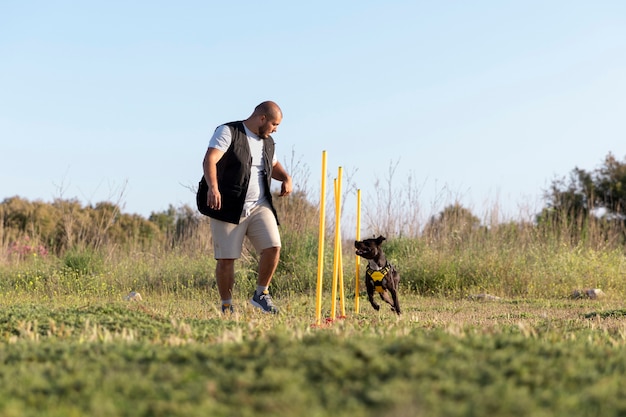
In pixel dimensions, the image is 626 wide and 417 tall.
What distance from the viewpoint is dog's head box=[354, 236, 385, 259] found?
8336 mm

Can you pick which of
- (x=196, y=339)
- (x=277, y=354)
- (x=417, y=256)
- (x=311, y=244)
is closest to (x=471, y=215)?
(x=417, y=256)

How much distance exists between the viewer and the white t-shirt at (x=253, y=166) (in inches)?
298

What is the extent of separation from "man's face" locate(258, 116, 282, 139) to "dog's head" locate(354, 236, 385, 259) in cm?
155

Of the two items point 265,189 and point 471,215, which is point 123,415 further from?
point 471,215

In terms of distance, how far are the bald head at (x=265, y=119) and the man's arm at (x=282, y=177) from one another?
54 cm

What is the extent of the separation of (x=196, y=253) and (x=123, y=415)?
1089 centimetres

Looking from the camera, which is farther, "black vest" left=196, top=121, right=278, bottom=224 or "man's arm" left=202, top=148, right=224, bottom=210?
"black vest" left=196, top=121, right=278, bottom=224

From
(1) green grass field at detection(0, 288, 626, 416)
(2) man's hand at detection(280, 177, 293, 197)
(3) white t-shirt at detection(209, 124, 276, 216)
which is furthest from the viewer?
(2) man's hand at detection(280, 177, 293, 197)

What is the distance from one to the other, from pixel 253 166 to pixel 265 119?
489mm

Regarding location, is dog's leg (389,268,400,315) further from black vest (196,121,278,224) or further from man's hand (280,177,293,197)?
black vest (196,121,278,224)

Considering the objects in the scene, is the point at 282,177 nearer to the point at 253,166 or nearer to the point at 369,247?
the point at 253,166

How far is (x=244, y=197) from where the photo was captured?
7.61 m

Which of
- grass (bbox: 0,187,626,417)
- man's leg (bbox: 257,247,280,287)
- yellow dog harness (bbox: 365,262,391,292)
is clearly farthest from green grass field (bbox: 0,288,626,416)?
yellow dog harness (bbox: 365,262,391,292)

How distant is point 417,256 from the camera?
12570 mm
